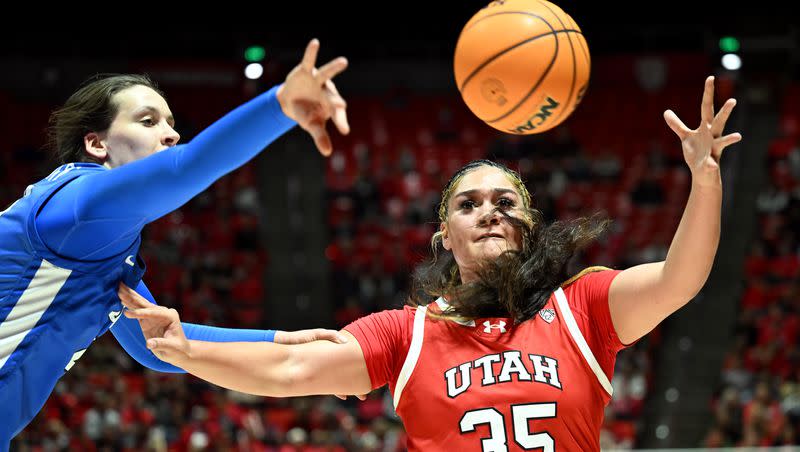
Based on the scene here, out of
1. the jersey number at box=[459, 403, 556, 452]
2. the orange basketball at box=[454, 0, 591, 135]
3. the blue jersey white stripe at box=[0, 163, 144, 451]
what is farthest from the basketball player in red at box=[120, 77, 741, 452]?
the orange basketball at box=[454, 0, 591, 135]

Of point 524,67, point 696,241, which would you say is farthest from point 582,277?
point 524,67

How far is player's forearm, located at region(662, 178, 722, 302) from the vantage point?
2.61m

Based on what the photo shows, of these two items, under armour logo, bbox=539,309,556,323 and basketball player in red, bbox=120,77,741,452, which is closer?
basketball player in red, bbox=120,77,741,452

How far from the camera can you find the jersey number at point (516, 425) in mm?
2762

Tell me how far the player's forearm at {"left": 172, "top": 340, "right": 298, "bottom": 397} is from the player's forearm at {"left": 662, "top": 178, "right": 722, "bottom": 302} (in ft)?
3.93

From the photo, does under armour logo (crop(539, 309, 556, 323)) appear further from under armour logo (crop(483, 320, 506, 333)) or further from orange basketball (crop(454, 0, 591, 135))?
orange basketball (crop(454, 0, 591, 135))

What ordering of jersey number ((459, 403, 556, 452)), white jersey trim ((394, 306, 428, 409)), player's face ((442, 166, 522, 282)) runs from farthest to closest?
1. player's face ((442, 166, 522, 282))
2. white jersey trim ((394, 306, 428, 409))
3. jersey number ((459, 403, 556, 452))

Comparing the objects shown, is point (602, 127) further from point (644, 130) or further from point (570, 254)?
point (570, 254)

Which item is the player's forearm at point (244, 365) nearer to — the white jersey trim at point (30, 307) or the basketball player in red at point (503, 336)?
the basketball player in red at point (503, 336)

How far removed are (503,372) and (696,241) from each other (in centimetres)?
71

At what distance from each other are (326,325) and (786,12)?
8.77 metres

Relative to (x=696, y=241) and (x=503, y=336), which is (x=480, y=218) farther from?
(x=696, y=241)

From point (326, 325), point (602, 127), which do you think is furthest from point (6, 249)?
point (602, 127)

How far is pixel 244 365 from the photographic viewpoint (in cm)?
283
